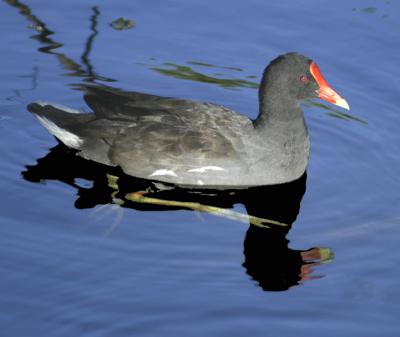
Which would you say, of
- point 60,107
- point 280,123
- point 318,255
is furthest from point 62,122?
point 318,255

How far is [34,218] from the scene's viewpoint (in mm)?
8383

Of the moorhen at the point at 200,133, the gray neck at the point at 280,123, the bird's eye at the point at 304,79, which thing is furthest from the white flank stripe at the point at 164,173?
the bird's eye at the point at 304,79

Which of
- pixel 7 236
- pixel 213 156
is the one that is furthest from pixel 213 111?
pixel 7 236

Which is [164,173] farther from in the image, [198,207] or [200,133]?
[198,207]

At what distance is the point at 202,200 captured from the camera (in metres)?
9.09

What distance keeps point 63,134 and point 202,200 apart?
4.61 feet

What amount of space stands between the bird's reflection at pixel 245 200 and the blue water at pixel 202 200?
0.06ft

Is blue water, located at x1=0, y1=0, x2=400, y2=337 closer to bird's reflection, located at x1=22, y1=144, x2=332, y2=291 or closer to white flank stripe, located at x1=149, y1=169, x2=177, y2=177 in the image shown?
bird's reflection, located at x1=22, y1=144, x2=332, y2=291

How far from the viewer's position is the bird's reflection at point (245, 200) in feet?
26.6

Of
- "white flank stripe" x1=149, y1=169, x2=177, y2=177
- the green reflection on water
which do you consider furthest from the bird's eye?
"white flank stripe" x1=149, y1=169, x2=177, y2=177

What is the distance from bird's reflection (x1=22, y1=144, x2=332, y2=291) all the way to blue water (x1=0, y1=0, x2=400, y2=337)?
0.02 meters

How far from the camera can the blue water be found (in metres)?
7.23

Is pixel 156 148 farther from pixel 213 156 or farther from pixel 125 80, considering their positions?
pixel 125 80

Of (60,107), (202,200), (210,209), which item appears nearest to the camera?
(210,209)
